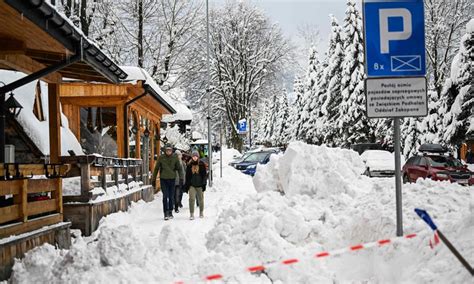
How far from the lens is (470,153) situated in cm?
3519

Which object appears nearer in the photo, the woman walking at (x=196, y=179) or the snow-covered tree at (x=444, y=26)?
the woman walking at (x=196, y=179)

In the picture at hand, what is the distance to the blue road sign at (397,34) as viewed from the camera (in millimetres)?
5879

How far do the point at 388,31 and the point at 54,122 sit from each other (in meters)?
7.25

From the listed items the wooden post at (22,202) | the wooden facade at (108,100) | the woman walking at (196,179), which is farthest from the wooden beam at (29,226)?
the wooden facade at (108,100)

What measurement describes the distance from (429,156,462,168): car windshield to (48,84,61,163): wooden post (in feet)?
47.4

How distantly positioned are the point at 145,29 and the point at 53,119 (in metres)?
21.0

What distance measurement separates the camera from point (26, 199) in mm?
7637

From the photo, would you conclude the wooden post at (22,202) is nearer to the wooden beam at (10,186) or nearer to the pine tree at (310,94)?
the wooden beam at (10,186)

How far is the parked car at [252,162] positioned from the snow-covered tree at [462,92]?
1028 cm

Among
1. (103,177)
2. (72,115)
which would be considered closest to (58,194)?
(103,177)

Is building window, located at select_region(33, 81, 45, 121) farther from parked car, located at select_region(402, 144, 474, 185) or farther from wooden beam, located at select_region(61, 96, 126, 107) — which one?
parked car, located at select_region(402, 144, 474, 185)

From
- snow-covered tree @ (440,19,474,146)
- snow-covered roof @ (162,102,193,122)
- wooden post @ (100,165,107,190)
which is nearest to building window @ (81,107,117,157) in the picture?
snow-covered roof @ (162,102,193,122)

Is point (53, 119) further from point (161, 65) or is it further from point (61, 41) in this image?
point (161, 65)

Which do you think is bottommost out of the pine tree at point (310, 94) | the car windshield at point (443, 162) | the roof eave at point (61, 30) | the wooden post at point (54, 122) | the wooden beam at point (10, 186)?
the car windshield at point (443, 162)
